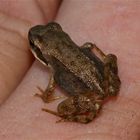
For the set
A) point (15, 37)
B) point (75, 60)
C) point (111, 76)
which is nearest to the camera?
A: point (111, 76)

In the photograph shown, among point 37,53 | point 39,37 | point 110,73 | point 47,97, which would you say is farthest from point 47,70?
point 110,73

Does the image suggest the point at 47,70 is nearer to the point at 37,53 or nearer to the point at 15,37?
the point at 37,53

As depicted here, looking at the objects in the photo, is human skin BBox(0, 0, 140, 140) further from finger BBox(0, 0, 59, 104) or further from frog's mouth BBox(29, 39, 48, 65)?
frog's mouth BBox(29, 39, 48, 65)

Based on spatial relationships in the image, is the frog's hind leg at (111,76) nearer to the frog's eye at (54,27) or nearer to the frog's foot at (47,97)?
the frog's foot at (47,97)

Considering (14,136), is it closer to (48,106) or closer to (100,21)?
(48,106)

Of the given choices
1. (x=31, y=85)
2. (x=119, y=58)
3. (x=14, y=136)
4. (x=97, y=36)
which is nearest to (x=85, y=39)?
(x=97, y=36)

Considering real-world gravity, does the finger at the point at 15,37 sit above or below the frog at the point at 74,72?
below

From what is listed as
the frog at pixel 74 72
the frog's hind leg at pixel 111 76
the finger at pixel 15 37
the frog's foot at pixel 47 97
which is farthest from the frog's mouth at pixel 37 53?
the frog's hind leg at pixel 111 76
